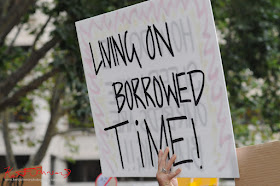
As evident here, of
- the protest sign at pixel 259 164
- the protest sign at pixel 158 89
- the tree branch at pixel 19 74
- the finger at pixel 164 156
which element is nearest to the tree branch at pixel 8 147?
the tree branch at pixel 19 74

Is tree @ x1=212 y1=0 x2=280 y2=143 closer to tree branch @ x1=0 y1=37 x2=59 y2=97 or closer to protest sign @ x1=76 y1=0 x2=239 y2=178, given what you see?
tree branch @ x1=0 y1=37 x2=59 y2=97

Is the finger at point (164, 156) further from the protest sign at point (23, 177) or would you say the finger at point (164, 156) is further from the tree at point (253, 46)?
the tree at point (253, 46)

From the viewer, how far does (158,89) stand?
2.69 meters

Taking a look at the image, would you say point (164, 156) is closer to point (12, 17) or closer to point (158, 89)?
point (158, 89)

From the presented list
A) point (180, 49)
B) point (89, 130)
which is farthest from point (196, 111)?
point (89, 130)

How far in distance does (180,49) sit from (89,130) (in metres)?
8.45

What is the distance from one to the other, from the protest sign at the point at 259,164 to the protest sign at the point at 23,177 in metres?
1.61

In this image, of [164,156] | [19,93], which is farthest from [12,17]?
[164,156]

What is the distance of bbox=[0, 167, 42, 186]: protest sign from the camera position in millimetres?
3408

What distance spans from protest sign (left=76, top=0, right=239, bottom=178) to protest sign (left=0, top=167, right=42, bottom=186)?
2.23 feet

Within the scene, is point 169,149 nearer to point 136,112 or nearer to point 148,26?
point 136,112

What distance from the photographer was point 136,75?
2768mm

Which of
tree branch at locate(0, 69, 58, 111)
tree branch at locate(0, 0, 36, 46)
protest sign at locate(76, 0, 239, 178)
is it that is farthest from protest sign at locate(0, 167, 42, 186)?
tree branch at locate(0, 69, 58, 111)

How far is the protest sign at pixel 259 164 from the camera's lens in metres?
2.20
